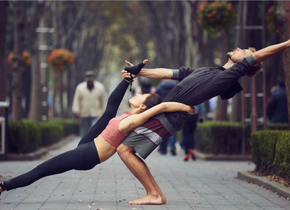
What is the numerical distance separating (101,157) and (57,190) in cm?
212

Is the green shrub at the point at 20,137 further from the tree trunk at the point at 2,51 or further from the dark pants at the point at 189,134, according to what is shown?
the dark pants at the point at 189,134

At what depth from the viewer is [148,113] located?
7496 millimetres

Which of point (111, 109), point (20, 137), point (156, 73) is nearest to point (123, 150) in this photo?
point (111, 109)

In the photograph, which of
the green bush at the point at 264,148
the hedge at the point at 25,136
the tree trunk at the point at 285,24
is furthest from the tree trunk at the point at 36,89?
the tree trunk at the point at 285,24

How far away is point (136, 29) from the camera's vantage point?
149 feet

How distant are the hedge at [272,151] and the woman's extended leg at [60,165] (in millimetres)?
3135

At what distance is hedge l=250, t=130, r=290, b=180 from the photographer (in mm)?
9711

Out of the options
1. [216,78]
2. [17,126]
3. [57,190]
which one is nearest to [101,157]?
[216,78]

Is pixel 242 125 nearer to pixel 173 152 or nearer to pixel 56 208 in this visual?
pixel 173 152

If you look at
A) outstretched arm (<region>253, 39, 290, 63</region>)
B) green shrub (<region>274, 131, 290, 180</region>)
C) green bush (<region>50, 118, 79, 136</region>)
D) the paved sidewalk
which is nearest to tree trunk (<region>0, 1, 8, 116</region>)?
the paved sidewalk

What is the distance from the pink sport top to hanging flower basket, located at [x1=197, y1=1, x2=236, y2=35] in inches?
393

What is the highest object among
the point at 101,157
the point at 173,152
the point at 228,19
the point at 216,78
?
the point at 228,19

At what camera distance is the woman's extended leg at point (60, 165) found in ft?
24.6

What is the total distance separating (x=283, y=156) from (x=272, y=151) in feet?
2.56
